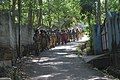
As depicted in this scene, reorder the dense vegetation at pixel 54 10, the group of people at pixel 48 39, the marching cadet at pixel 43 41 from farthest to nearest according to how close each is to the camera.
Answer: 1. the marching cadet at pixel 43 41
2. the dense vegetation at pixel 54 10
3. the group of people at pixel 48 39

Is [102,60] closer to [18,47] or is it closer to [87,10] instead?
[18,47]

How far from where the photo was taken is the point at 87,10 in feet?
90.6

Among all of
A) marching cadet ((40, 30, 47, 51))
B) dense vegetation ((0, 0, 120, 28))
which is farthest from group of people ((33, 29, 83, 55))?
dense vegetation ((0, 0, 120, 28))

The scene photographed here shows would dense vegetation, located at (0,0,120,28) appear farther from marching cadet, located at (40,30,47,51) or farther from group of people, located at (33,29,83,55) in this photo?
group of people, located at (33,29,83,55)

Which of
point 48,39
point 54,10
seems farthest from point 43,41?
point 54,10

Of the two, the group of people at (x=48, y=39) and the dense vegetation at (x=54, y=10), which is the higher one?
the dense vegetation at (x=54, y=10)

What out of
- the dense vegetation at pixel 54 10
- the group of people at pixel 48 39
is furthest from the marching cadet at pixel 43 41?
the dense vegetation at pixel 54 10

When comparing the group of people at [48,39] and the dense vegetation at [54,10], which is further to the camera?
the dense vegetation at [54,10]

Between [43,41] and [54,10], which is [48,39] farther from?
[54,10]

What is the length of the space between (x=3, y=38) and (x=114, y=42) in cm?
510

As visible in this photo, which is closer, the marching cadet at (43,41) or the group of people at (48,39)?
the group of people at (48,39)

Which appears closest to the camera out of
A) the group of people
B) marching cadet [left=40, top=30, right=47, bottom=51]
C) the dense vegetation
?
the group of people

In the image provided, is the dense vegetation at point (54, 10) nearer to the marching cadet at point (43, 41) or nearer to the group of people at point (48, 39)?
the marching cadet at point (43, 41)

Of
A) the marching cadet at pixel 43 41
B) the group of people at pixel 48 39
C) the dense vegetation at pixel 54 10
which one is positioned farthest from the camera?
the marching cadet at pixel 43 41
